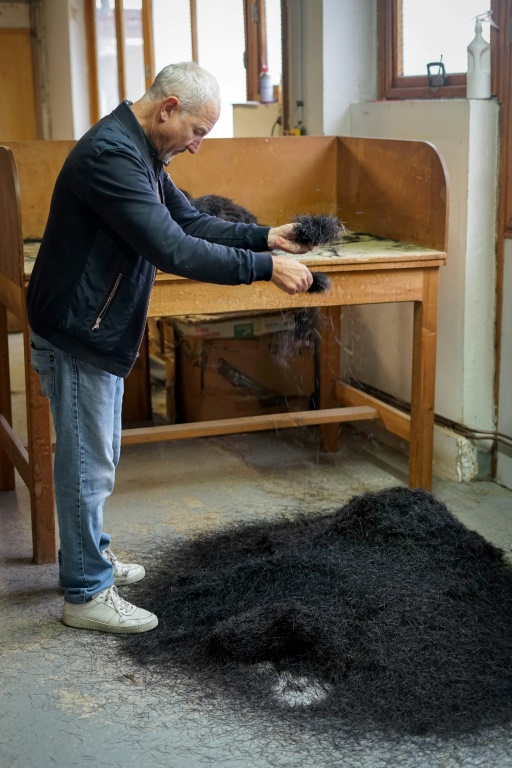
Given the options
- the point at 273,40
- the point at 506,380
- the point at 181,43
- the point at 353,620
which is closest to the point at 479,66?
the point at 506,380

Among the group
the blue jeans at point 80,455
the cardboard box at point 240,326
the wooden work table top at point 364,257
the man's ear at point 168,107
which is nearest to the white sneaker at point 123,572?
the blue jeans at point 80,455

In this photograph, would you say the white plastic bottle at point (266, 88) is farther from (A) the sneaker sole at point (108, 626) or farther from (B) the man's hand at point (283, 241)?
(A) the sneaker sole at point (108, 626)

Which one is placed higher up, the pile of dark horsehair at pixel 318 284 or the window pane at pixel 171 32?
the window pane at pixel 171 32

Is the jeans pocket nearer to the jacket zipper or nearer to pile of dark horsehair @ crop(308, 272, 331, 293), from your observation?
the jacket zipper

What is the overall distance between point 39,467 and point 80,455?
506 mm

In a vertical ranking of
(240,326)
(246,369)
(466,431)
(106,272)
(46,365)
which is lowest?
(466,431)

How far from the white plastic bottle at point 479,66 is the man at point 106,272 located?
1.21m

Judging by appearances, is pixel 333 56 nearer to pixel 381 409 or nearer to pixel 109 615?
pixel 381 409

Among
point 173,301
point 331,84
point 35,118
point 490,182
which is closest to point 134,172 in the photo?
point 173,301

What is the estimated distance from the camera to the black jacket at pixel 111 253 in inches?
81.4

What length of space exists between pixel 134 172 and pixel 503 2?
174 centimetres

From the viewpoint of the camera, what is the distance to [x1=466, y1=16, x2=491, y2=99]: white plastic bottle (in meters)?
3.20

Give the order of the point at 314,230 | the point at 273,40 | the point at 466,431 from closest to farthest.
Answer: the point at 314,230 → the point at 466,431 → the point at 273,40

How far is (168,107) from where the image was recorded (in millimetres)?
2145
